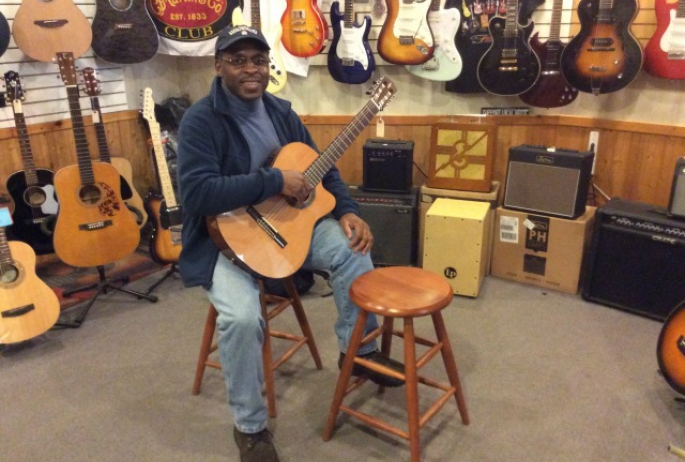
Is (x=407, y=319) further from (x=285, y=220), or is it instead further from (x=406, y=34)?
(x=406, y=34)

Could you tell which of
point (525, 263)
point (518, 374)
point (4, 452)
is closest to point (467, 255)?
point (525, 263)

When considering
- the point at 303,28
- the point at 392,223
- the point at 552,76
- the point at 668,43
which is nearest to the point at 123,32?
the point at 303,28

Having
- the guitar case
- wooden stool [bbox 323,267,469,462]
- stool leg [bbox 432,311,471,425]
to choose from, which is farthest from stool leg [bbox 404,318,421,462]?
the guitar case

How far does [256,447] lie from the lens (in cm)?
174

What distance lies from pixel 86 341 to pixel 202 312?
0.55m

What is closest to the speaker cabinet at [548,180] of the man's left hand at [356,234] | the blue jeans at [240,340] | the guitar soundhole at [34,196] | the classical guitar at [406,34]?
the classical guitar at [406,34]

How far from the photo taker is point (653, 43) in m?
2.77

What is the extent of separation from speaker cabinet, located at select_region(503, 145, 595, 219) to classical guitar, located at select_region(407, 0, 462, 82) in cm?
61

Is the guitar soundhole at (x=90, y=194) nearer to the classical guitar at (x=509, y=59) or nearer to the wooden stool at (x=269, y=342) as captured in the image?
the wooden stool at (x=269, y=342)

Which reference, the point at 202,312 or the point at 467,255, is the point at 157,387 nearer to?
the point at 202,312

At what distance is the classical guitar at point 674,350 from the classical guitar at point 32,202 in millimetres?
2969

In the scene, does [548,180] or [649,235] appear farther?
[548,180]

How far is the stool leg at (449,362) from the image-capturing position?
1789 millimetres

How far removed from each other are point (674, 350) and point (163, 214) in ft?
8.19
